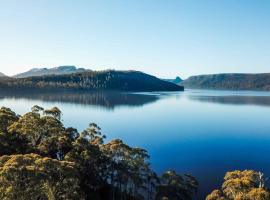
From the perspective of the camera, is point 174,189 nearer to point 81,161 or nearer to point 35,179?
point 81,161

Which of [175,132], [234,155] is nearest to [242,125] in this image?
[175,132]

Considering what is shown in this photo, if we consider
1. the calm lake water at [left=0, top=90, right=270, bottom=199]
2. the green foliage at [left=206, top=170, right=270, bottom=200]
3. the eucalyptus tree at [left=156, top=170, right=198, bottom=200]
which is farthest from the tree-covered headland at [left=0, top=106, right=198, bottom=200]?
the calm lake water at [left=0, top=90, right=270, bottom=199]

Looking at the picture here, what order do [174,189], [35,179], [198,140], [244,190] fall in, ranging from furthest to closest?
[198,140]
[174,189]
[244,190]
[35,179]

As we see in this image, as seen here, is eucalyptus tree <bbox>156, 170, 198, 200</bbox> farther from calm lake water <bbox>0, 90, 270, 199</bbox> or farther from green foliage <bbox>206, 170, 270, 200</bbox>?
calm lake water <bbox>0, 90, 270, 199</bbox>

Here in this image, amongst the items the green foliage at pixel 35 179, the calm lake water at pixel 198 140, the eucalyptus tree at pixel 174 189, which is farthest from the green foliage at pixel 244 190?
the calm lake water at pixel 198 140

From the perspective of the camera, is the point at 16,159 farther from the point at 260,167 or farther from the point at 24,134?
the point at 260,167

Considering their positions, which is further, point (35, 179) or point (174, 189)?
point (174, 189)

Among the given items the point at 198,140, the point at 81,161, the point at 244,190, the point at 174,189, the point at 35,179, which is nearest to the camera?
the point at 35,179

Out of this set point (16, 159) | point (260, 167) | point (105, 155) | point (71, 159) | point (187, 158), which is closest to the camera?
point (16, 159)

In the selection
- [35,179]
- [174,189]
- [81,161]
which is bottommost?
[174,189]

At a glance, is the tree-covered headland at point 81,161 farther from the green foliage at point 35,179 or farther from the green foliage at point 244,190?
the green foliage at point 244,190

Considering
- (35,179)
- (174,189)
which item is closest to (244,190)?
(174,189)
